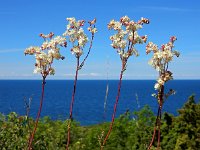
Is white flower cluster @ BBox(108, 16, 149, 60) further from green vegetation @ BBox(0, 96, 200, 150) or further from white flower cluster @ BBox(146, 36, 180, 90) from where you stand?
green vegetation @ BBox(0, 96, 200, 150)

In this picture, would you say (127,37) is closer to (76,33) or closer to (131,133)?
(76,33)

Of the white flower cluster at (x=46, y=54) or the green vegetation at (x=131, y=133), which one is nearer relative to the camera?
the white flower cluster at (x=46, y=54)

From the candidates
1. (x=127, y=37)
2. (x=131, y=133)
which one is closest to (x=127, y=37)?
(x=127, y=37)

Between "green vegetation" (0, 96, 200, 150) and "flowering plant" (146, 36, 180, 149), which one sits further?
"green vegetation" (0, 96, 200, 150)

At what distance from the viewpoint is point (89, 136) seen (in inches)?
759

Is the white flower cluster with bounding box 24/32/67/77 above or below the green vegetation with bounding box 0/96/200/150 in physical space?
above

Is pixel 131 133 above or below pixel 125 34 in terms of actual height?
below

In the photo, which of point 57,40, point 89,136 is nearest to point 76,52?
point 57,40

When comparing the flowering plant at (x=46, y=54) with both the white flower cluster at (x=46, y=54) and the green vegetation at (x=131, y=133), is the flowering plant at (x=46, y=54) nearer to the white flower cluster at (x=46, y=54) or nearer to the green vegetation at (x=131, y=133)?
the white flower cluster at (x=46, y=54)

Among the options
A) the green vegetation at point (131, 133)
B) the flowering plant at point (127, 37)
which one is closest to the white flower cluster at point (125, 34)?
the flowering plant at point (127, 37)

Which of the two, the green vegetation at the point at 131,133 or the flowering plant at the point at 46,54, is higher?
the flowering plant at the point at 46,54

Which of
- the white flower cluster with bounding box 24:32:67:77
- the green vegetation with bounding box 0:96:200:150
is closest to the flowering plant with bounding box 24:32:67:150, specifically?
the white flower cluster with bounding box 24:32:67:77

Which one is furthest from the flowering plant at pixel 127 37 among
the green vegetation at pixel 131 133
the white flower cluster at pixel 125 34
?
the green vegetation at pixel 131 133

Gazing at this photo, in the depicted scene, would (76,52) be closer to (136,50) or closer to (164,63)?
(136,50)
